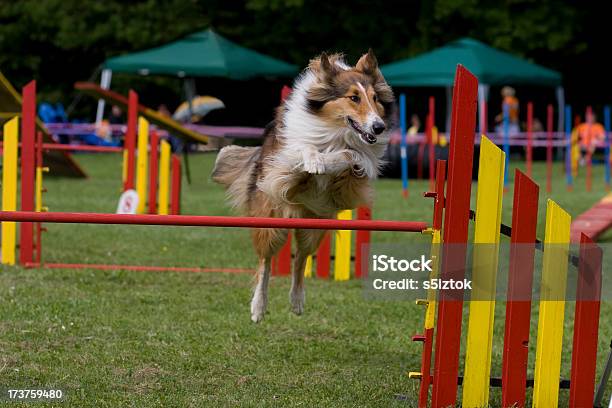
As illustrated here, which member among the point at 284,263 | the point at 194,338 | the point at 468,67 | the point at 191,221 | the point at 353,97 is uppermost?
the point at 468,67

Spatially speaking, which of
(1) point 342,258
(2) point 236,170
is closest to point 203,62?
(1) point 342,258

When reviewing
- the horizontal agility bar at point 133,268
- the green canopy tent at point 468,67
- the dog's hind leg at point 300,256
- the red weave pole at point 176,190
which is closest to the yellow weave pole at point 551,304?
the dog's hind leg at point 300,256

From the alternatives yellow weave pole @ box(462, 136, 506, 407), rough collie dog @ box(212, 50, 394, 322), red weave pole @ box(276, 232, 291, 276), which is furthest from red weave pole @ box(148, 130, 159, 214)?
yellow weave pole @ box(462, 136, 506, 407)

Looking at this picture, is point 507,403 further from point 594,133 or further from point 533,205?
point 594,133

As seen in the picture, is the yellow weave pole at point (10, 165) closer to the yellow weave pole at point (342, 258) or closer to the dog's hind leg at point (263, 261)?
the yellow weave pole at point (342, 258)

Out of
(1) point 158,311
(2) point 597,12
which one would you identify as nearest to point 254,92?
(2) point 597,12

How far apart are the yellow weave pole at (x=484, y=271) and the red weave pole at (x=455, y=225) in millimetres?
72

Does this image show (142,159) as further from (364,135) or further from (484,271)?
(484,271)

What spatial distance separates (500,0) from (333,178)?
93.0 ft

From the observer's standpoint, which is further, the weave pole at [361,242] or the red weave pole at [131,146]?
the red weave pole at [131,146]

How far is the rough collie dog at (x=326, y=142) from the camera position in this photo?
6266 mm

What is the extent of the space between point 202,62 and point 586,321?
21603 mm

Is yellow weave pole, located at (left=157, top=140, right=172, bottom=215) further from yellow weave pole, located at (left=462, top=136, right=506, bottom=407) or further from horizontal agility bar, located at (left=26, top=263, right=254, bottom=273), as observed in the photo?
yellow weave pole, located at (left=462, top=136, right=506, bottom=407)

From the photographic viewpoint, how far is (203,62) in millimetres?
25969
